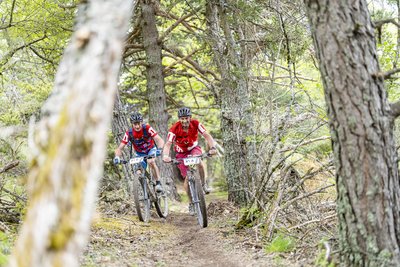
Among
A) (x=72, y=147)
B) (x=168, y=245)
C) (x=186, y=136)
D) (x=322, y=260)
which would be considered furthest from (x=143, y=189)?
(x=72, y=147)

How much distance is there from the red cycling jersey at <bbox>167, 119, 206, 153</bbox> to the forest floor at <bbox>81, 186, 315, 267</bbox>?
1.58 m

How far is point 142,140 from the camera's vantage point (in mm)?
9305

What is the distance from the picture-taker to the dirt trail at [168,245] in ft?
18.2

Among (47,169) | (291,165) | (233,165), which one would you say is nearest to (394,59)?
(291,165)

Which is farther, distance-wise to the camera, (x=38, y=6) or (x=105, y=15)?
(x=38, y=6)

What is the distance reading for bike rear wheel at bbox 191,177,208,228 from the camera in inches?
315

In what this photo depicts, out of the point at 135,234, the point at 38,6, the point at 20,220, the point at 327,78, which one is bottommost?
the point at 135,234

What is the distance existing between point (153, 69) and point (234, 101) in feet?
13.4

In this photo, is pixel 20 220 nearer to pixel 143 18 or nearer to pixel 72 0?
pixel 72 0

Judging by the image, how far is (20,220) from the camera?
20.4 feet

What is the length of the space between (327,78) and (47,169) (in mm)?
2661

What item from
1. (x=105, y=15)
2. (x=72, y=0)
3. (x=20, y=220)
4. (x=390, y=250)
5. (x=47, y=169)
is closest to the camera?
(x=47, y=169)

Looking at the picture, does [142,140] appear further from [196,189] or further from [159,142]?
[196,189]

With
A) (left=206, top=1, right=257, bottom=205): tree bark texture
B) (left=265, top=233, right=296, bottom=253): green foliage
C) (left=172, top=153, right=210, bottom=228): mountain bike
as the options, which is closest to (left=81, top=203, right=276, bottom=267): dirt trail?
(left=265, top=233, right=296, bottom=253): green foliage
